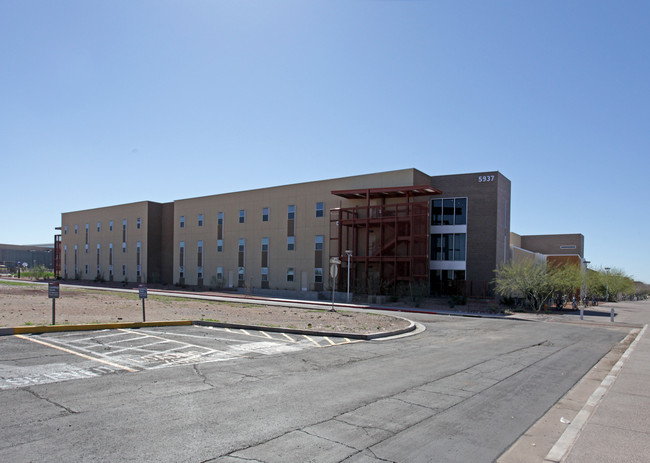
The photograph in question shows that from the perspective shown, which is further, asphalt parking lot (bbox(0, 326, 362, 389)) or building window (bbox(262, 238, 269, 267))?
building window (bbox(262, 238, 269, 267))

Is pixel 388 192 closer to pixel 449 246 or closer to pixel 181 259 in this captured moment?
pixel 449 246

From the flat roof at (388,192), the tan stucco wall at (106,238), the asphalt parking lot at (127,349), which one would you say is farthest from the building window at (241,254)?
the asphalt parking lot at (127,349)

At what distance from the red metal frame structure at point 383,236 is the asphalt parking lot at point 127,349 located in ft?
80.3

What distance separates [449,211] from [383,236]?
20.5 ft

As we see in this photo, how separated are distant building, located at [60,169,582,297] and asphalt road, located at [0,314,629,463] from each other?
26264 mm

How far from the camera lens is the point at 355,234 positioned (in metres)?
42.1

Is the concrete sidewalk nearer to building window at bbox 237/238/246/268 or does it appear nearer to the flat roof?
the flat roof

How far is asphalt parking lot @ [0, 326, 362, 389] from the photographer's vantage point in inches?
352

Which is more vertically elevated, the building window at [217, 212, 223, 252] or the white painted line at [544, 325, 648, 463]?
the building window at [217, 212, 223, 252]

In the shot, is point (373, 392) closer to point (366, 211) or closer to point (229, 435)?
point (229, 435)

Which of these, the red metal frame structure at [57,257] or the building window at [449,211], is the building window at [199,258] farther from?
the red metal frame structure at [57,257]

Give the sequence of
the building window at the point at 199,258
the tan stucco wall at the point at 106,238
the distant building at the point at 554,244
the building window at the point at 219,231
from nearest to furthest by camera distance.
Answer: the building window at the point at 219,231, the building window at the point at 199,258, the tan stucco wall at the point at 106,238, the distant building at the point at 554,244

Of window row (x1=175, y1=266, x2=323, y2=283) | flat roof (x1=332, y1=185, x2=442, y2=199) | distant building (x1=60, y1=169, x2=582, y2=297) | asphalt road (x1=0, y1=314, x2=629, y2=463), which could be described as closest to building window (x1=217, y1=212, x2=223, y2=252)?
distant building (x1=60, y1=169, x2=582, y2=297)

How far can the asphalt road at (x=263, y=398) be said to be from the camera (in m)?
5.42
